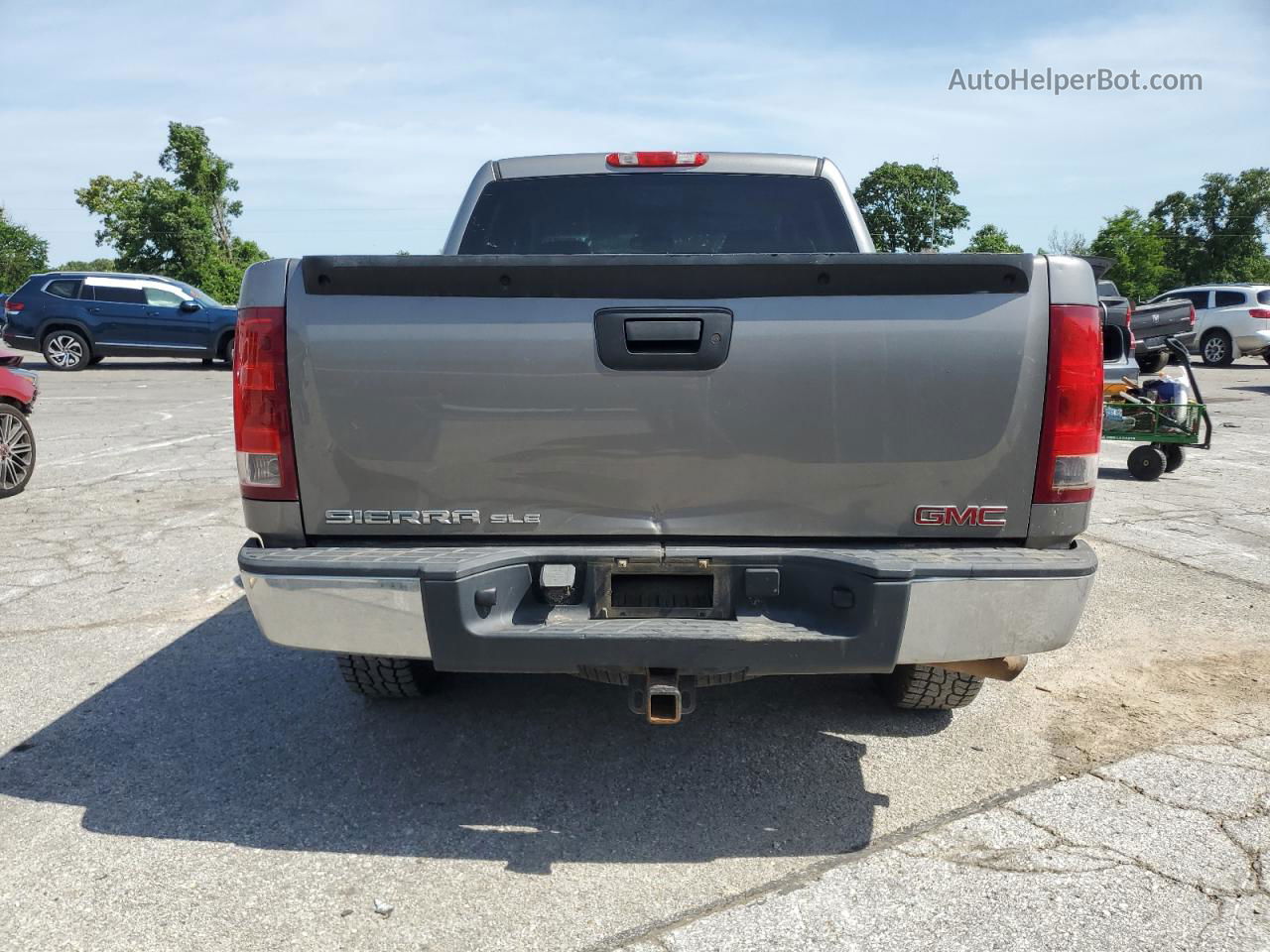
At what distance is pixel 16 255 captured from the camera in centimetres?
6219

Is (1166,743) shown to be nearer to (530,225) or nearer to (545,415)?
(545,415)

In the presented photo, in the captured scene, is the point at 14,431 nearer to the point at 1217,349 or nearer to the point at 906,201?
the point at 1217,349

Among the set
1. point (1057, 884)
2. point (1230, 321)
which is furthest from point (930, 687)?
point (1230, 321)

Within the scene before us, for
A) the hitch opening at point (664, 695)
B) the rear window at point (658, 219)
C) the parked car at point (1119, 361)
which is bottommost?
the hitch opening at point (664, 695)

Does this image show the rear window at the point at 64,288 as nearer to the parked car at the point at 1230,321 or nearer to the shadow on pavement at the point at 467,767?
the shadow on pavement at the point at 467,767

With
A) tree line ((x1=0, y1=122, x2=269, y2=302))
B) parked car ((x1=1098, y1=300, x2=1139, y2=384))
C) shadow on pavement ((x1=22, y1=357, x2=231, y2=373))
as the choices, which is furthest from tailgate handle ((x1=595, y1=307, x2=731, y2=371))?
tree line ((x1=0, y1=122, x2=269, y2=302))

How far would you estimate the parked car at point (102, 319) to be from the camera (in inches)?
743

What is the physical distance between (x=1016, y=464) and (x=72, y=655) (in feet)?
13.5

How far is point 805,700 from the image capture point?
392 cm

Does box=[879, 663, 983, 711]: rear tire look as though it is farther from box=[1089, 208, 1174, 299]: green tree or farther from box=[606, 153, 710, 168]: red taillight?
box=[1089, 208, 1174, 299]: green tree

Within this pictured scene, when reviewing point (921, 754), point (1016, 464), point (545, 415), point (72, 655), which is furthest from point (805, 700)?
point (72, 655)

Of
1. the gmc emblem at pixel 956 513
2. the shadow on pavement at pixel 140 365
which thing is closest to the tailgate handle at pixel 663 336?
the gmc emblem at pixel 956 513

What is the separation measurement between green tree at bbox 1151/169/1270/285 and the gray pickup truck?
54.5m

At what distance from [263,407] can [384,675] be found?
130 centimetres
